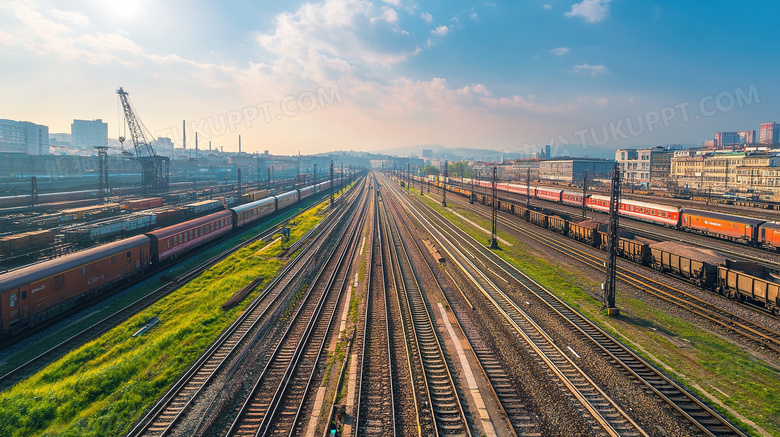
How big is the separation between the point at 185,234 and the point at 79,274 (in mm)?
12204

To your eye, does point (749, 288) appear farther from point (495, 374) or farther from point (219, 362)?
point (219, 362)

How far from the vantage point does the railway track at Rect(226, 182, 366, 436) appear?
11.5 m

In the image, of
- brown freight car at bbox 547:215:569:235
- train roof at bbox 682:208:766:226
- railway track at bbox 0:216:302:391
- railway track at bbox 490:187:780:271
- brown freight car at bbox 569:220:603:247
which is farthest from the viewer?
brown freight car at bbox 547:215:569:235

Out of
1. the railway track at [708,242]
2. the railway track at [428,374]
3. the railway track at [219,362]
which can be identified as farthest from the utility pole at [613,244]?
the railway track at [219,362]

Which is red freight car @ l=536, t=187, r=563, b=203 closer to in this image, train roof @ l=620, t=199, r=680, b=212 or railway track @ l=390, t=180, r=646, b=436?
train roof @ l=620, t=199, r=680, b=212

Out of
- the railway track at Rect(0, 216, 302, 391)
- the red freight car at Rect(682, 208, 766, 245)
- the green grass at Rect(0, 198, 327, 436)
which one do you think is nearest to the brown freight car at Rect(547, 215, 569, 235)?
the red freight car at Rect(682, 208, 766, 245)

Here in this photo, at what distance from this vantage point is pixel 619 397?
12711 millimetres

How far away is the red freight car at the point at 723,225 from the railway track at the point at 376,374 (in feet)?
124

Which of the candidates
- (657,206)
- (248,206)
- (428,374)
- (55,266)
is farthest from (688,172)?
(55,266)

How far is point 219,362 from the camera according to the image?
1520 centimetres

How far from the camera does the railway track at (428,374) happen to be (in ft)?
37.9

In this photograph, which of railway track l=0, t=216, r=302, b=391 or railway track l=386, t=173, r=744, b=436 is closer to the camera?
railway track l=386, t=173, r=744, b=436

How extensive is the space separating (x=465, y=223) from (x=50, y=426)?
48.1 metres

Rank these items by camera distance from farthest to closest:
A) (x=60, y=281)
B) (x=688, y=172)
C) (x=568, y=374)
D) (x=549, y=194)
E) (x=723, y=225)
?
(x=688, y=172) → (x=549, y=194) → (x=723, y=225) → (x=60, y=281) → (x=568, y=374)
